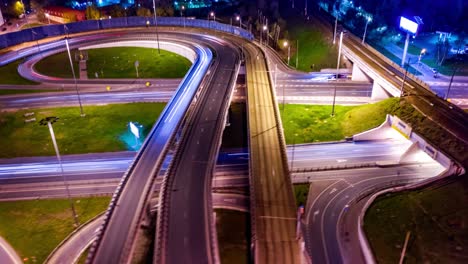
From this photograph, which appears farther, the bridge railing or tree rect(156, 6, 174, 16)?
tree rect(156, 6, 174, 16)

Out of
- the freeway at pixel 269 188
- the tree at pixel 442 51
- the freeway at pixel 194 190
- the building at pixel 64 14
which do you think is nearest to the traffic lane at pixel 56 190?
the freeway at pixel 194 190

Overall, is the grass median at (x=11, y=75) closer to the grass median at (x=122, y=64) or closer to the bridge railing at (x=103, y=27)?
the grass median at (x=122, y=64)

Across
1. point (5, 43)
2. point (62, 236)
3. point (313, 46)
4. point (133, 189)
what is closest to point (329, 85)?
point (313, 46)

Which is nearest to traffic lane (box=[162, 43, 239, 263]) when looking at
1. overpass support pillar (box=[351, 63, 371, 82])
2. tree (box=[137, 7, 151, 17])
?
overpass support pillar (box=[351, 63, 371, 82])

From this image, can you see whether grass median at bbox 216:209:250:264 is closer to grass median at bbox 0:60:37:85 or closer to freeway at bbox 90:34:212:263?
freeway at bbox 90:34:212:263

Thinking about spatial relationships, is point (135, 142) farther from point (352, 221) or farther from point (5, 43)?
point (5, 43)

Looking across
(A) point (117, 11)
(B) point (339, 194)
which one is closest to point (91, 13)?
(A) point (117, 11)
